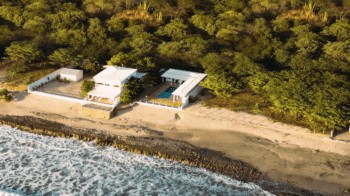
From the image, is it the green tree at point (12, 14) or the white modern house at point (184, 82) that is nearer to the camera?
the white modern house at point (184, 82)

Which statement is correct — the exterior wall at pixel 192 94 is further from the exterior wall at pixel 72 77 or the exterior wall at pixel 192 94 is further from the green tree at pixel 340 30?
the green tree at pixel 340 30

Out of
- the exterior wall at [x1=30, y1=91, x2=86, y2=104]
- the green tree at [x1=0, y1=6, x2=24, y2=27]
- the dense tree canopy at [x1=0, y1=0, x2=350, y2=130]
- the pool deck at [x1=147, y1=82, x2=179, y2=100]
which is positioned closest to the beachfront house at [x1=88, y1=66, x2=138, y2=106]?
the exterior wall at [x1=30, y1=91, x2=86, y2=104]

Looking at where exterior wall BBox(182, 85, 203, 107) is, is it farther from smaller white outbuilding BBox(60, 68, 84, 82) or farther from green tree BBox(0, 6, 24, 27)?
green tree BBox(0, 6, 24, 27)

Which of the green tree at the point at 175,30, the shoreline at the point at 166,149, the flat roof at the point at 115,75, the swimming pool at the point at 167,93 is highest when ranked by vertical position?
the green tree at the point at 175,30

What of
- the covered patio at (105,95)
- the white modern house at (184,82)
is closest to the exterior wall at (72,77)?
the covered patio at (105,95)

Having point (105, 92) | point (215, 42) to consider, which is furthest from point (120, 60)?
point (215, 42)

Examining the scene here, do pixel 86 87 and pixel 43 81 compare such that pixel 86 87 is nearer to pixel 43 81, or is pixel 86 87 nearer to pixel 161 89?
pixel 43 81
